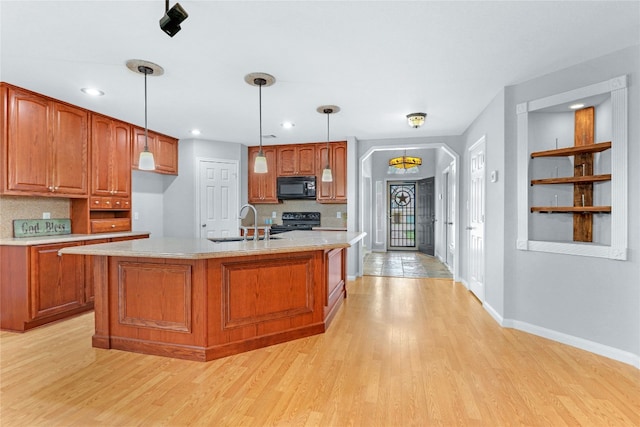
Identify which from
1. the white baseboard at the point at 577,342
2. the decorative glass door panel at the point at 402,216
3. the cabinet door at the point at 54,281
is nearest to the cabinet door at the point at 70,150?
the cabinet door at the point at 54,281

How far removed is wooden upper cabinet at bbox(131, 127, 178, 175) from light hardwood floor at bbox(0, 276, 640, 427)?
102 inches

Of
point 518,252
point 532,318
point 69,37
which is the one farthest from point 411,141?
point 69,37

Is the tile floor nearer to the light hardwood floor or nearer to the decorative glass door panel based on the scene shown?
the decorative glass door panel

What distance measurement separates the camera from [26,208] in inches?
136

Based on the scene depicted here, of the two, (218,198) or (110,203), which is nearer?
(110,203)

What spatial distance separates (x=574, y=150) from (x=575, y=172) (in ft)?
1.02

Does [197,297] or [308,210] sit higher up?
[308,210]

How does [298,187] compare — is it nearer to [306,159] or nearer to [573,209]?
[306,159]

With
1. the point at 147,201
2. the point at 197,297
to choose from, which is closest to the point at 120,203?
the point at 147,201

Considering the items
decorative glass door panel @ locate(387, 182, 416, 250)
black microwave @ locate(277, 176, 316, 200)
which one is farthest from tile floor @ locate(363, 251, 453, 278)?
black microwave @ locate(277, 176, 316, 200)

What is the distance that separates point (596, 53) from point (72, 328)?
213 inches

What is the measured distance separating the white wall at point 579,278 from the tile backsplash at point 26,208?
201 inches

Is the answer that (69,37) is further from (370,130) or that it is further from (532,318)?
(532,318)

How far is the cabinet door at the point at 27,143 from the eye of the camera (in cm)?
307
